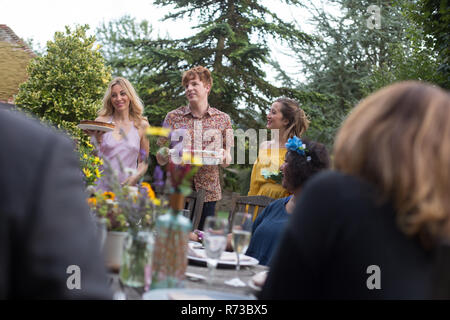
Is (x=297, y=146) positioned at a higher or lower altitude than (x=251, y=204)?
higher

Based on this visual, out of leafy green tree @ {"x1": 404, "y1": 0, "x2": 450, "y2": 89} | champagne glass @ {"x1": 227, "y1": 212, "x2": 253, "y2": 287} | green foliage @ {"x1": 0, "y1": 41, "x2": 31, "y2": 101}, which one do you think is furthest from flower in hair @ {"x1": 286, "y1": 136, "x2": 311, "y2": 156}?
green foliage @ {"x1": 0, "y1": 41, "x2": 31, "y2": 101}

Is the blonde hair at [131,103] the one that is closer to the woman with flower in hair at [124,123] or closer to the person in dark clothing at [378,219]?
the woman with flower in hair at [124,123]

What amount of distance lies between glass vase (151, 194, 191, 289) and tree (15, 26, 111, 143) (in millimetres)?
7087

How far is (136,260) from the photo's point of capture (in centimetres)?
155

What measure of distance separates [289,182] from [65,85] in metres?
6.72

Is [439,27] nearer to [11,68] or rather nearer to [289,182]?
[289,182]

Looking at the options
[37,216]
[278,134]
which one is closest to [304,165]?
[278,134]

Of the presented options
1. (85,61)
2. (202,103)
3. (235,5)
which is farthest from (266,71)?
(202,103)

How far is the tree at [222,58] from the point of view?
1127 cm

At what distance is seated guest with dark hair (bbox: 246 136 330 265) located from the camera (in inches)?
112

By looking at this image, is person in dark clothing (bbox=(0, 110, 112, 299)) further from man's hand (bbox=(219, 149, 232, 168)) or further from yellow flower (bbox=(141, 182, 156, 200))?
man's hand (bbox=(219, 149, 232, 168))

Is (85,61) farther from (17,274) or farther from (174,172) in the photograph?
(17,274)
